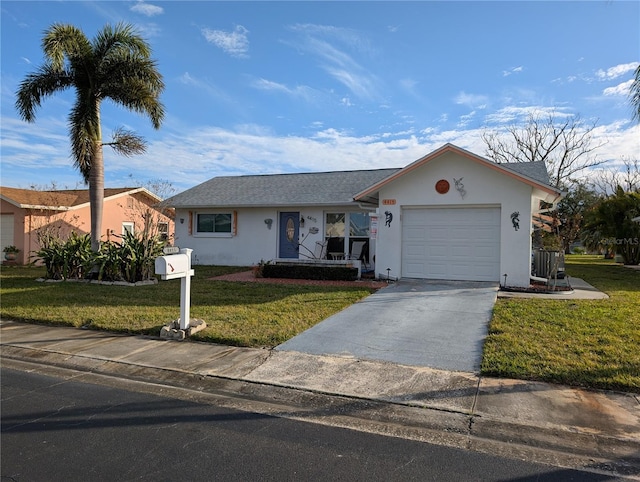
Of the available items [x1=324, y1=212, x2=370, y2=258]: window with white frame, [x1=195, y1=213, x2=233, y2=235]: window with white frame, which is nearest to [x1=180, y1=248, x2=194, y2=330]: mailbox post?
[x1=324, y1=212, x2=370, y2=258]: window with white frame

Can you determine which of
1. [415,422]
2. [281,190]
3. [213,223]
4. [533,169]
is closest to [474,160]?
[533,169]

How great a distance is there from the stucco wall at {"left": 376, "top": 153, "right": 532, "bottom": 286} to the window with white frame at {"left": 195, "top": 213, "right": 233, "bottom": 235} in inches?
329

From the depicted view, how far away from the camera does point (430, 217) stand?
1265 centimetres

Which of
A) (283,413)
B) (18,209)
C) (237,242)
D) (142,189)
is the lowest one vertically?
(283,413)

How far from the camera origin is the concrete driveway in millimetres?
6156

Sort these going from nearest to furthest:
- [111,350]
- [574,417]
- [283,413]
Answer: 1. [574,417]
2. [283,413]
3. [111,350]

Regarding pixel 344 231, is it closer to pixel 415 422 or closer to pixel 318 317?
pixel 318 317

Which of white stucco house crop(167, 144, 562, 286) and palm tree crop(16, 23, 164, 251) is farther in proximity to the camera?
palm tree crop(16, 23, 164, 251)

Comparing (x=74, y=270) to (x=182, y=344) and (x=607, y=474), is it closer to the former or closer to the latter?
(x=182, y=344)

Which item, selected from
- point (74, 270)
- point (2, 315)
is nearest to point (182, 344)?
point (2, 315)

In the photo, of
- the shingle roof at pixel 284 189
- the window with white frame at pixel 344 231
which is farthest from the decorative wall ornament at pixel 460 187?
the window with white frame at pixel 344 231

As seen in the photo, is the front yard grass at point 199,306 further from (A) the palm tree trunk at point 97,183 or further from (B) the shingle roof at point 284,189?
(B) the shingle roof at point 284,189

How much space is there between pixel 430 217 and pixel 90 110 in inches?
466

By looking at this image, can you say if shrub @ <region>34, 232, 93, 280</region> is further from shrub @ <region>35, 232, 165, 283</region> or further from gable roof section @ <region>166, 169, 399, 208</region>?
gable roof section @ <region>166, 169, 399, 208</region>
